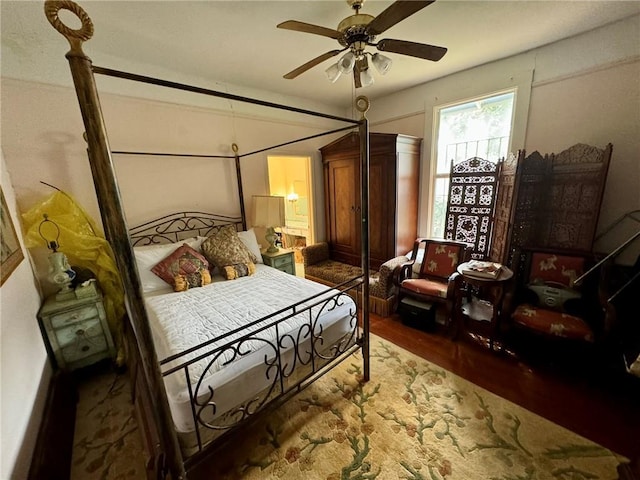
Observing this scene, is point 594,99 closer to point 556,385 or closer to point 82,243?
point 556,385

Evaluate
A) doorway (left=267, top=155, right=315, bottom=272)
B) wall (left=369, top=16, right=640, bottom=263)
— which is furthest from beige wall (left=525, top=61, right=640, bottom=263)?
doorway (left=267, top=155, right=315, bottom=272)

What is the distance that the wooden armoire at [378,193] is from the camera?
10.3 ft

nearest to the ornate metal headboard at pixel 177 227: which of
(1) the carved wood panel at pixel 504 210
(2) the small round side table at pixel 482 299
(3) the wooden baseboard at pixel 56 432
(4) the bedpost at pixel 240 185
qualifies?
(4) the bedpost at pixel 240 185

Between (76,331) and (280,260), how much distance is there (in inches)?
75.9

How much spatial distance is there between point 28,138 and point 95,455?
2371 millimetres

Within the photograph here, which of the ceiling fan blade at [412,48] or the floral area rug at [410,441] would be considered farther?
the ceiling fan blade at [412,48]

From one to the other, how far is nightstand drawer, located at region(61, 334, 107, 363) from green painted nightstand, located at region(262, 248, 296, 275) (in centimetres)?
166

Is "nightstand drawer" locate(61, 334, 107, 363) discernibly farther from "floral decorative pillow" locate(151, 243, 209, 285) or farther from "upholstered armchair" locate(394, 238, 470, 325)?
"upholstered armchair" locate(394, 238, 470, 325)

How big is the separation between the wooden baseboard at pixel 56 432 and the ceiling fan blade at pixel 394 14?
112 inches

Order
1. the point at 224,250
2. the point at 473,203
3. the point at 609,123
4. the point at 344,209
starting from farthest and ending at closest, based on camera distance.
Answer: the point at 344,209 < the point at 473,203 < the point at 224,250 < the point at 609,123

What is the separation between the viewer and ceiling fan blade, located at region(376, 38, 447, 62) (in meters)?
1.60

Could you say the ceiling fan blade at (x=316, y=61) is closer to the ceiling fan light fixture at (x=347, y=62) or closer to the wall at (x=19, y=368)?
the ceiling fan light fixture at (x=347, y=62)

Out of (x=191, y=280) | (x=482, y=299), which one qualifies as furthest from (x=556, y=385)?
(x=191, y=280)

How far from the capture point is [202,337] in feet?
4.91
